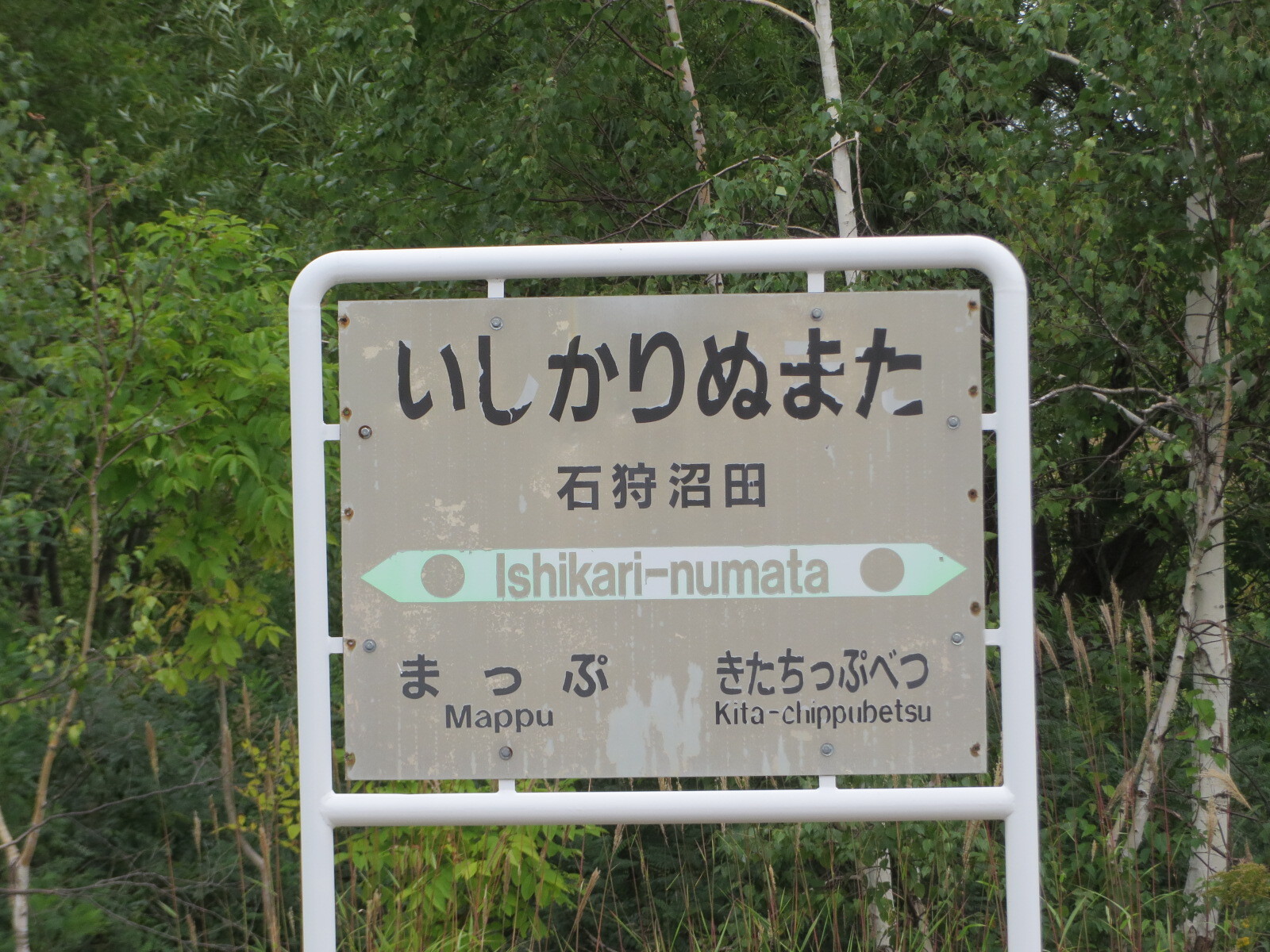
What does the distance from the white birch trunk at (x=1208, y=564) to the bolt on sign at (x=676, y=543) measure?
2.65 meters

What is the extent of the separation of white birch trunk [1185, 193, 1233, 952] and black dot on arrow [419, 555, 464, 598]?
3151mm

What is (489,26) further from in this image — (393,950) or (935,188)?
(393,950)

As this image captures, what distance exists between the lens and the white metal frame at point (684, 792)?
1853 mm

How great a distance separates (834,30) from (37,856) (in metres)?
5.47

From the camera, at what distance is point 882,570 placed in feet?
6.10

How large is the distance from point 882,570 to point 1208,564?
3.51m

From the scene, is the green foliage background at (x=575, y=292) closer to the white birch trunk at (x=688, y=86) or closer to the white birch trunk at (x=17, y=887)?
the white birch trunk at (x=688, y=86)

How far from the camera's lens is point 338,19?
657 centimetres

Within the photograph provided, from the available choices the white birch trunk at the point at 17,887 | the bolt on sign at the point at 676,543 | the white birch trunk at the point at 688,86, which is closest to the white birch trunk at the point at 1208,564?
the white birch trunk at the point at 688,86

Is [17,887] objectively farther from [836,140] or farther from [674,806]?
[836,140]

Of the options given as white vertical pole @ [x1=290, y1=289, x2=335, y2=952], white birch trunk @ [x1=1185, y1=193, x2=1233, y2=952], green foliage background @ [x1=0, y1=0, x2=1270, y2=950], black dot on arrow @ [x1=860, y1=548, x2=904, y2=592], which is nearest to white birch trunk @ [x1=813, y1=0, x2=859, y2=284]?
green foliage background @ [x1=0, y1=0, x2=1270, y2=950]

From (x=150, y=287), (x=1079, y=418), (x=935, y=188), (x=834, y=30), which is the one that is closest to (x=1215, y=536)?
(x=1079, y=418)

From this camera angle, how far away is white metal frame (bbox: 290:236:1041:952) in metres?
1.85

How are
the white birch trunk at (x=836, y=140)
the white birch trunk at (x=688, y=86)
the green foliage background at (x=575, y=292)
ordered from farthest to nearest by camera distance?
the white birch trunk at (x=688, y=86) → the white birch trunk at (x=836, y=140) → the green foliage background at (x=575, y=292)
